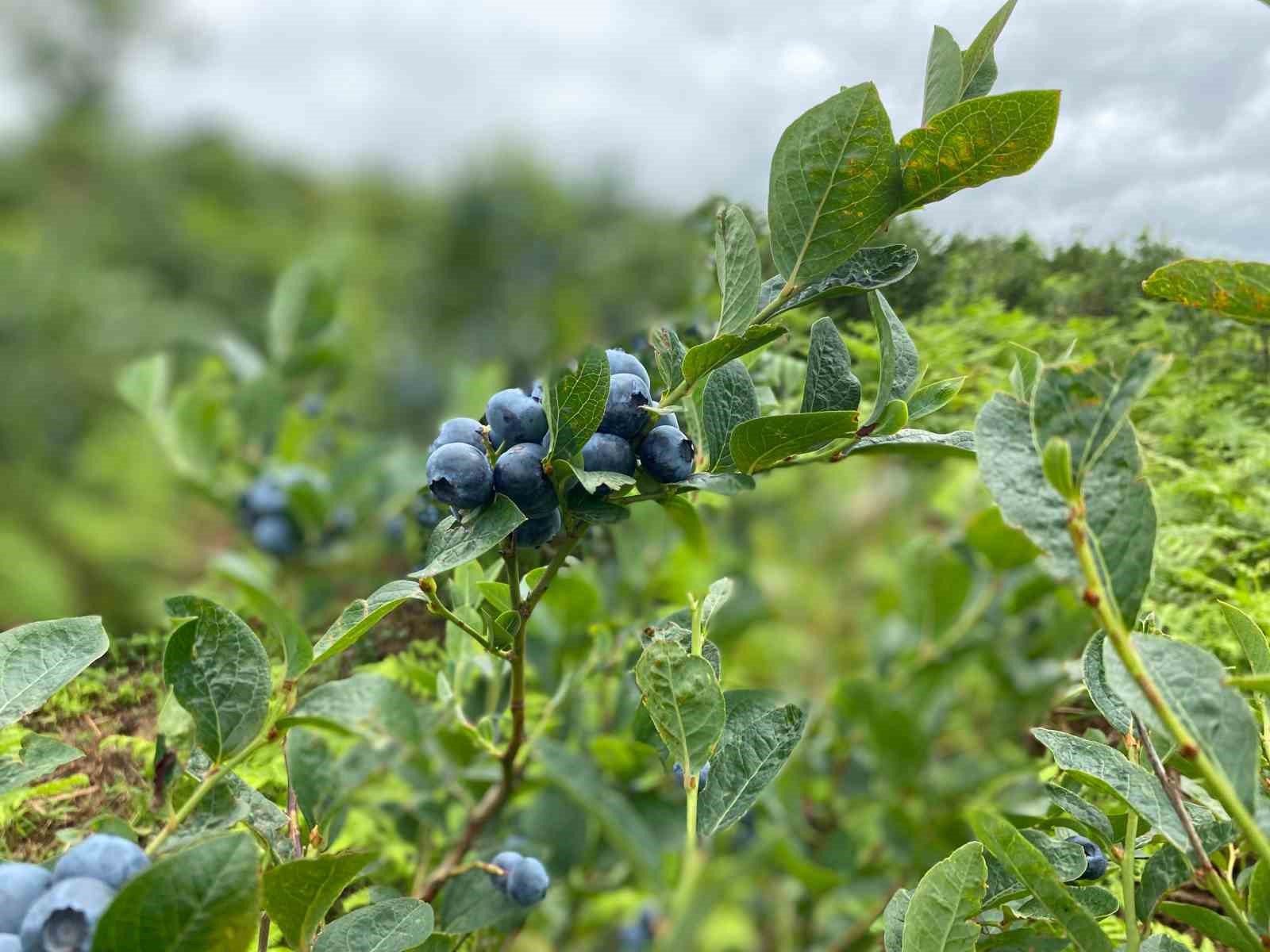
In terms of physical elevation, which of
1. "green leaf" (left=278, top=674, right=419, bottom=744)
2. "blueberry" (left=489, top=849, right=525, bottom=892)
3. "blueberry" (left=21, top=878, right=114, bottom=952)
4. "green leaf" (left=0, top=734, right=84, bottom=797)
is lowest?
"blueberry" (left=489, top=849, right=525, bottom=892)

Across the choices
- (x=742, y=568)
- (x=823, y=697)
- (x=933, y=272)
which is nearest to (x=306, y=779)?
(x=823, y=697)

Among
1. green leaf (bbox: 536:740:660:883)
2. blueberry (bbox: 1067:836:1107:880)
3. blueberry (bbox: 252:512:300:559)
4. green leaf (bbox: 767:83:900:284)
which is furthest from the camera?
blueberry (bbox: 252:512:300:559)

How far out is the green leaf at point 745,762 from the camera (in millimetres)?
417

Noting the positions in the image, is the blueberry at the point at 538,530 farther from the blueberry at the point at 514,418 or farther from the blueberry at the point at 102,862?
the blueberry at the point at 102,862

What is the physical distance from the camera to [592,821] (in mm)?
809

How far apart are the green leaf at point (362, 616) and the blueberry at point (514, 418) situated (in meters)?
0.08

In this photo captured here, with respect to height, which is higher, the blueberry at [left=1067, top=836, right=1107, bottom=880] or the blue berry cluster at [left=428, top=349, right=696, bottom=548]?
the blue berry cluster at [left=428, top=349, right=696, bottom=548]

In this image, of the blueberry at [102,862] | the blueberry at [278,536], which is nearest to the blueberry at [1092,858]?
the blueberry at [102,862]

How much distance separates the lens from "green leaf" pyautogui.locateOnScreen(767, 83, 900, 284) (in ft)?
1.10

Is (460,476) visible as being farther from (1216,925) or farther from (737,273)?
(1216,925)

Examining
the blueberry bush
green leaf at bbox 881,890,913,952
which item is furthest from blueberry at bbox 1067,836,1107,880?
green leaf at bbox 881,890,913,952

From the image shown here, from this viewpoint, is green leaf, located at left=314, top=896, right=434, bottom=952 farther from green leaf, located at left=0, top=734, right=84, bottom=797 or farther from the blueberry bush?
green leaf, located at left=0, top=734, right=84, bottom=797

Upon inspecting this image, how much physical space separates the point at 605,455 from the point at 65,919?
0.25 metres

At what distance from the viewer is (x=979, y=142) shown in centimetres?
33
